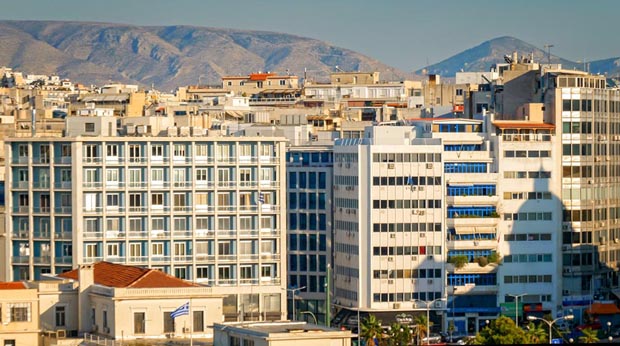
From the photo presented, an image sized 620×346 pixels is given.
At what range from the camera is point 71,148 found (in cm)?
13312

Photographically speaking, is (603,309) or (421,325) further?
(603,309)

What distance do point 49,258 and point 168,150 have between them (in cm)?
946

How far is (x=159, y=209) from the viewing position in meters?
134

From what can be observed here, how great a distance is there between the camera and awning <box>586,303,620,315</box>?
143 m

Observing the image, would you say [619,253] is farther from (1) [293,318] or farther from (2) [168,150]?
(2) [168,150]

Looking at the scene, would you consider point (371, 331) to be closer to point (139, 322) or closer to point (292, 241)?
point (292, 241)

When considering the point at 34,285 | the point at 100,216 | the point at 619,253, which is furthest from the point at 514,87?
the point at 34,285

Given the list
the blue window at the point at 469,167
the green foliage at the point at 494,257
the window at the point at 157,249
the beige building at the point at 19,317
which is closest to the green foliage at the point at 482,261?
the green foliage at the point at 494,257

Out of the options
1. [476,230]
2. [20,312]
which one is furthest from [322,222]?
[20,312]

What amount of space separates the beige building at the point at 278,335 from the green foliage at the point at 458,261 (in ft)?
148

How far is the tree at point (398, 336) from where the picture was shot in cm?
12678

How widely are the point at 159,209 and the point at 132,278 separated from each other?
2907 cm

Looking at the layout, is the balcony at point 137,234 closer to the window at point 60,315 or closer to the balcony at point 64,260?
the balcony at point 64,260

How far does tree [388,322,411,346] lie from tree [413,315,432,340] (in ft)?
9.20
